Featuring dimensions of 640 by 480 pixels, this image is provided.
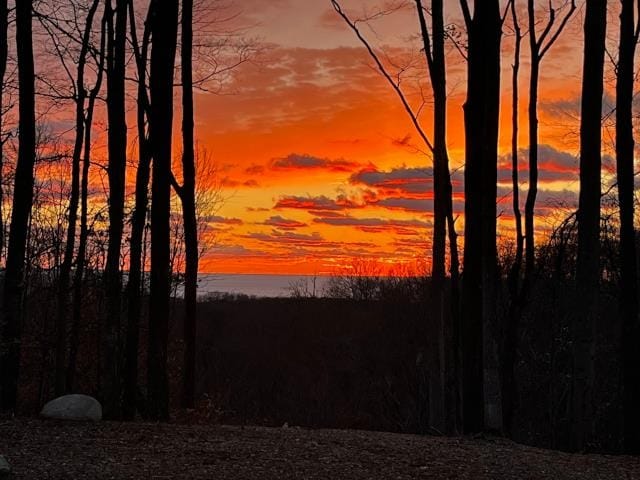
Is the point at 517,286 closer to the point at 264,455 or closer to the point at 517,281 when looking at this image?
the point at 517,281

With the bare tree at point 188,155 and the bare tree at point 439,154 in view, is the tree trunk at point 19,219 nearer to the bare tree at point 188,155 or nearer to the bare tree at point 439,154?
the bare tree at point 188,155

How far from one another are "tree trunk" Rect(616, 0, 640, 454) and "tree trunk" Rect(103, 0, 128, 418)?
27.4 ft

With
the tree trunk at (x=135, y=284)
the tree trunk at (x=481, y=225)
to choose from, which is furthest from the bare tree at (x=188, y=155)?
the tree trunk at (x=481, y=225)

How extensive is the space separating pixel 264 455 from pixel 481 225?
4.31 m

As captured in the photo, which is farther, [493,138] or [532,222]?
[532,222]

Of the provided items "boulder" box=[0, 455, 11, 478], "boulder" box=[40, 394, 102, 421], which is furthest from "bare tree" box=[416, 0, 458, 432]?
"boulder" box=[0, 455, 11, 478]

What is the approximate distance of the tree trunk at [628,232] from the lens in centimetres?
1125

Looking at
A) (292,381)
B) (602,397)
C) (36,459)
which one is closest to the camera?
(36,459)

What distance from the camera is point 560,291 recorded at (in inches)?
1027

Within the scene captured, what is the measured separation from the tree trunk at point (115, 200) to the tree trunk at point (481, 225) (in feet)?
19.5

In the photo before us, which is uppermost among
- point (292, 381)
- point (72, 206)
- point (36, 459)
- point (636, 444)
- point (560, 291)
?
point (72, 206)

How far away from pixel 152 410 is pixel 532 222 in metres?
7.99

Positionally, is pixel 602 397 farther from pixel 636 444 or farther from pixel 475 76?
pixel 475 76

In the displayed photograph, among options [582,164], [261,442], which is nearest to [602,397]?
[582,164]
